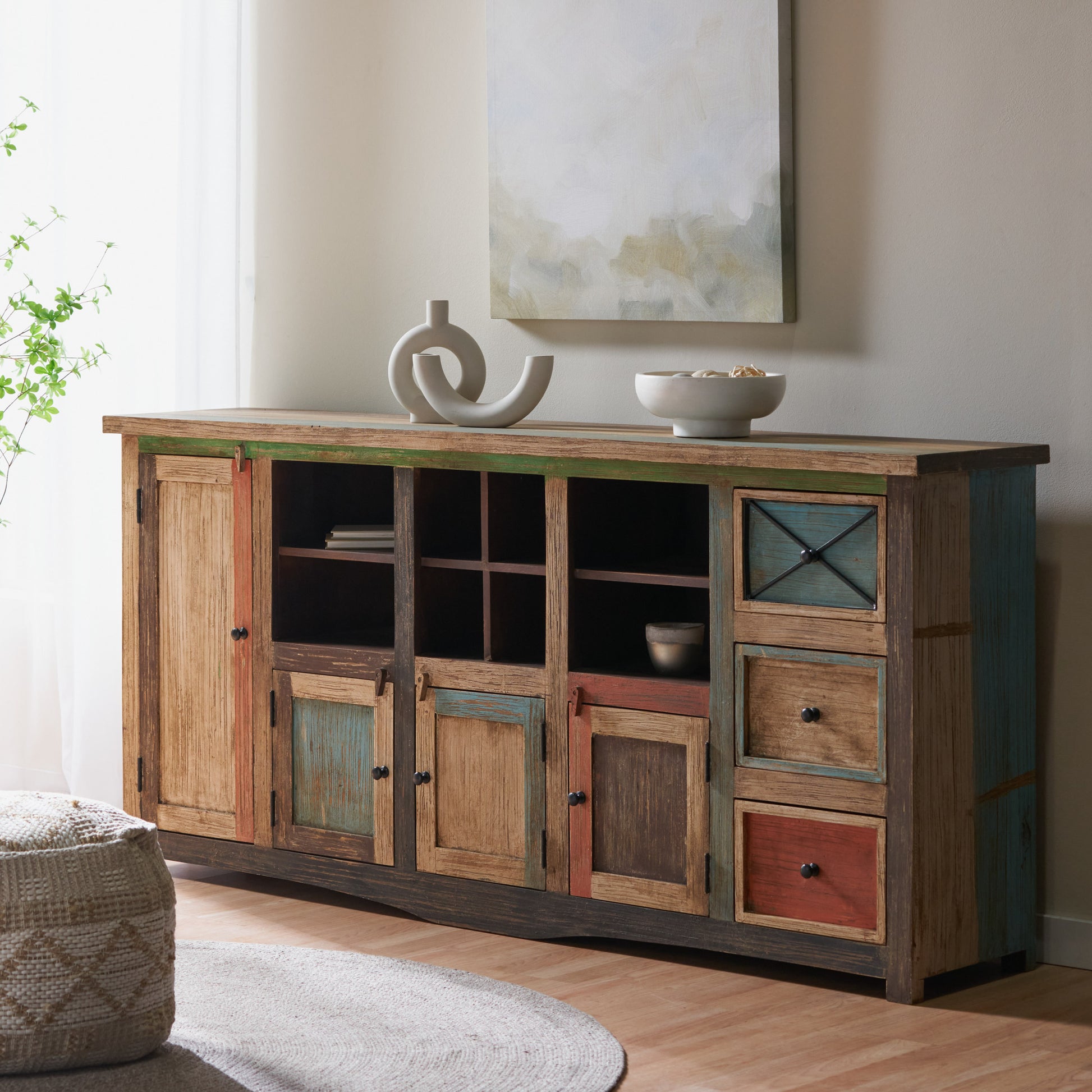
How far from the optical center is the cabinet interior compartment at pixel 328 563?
377 centimetres

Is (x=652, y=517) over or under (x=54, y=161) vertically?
under

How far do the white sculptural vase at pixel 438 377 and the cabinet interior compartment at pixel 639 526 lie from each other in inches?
10.3

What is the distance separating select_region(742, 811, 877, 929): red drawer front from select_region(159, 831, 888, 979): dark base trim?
0.16 ft

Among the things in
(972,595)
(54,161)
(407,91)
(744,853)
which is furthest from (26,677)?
(972,595)

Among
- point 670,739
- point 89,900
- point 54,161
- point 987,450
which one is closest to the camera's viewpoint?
point 89,900

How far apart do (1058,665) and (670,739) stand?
75 centimetres

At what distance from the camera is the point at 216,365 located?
4473 mm

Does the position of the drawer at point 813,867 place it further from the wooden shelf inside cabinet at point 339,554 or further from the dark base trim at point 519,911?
the wooden shelf inside cabinet at point 339,554

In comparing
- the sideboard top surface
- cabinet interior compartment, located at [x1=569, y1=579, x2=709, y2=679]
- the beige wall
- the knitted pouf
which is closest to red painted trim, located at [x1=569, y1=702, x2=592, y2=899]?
cabinet interior compartment, located at [x1=569, y1=579, x2=709, y2=679]

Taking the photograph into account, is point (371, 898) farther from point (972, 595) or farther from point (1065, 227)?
point (1065, 227)

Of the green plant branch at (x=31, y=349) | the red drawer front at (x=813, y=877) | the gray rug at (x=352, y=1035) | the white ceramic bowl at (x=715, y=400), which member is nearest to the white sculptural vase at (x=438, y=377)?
the white ceramic bowl at (x=715, y=400)

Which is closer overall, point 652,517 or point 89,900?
point 89,900

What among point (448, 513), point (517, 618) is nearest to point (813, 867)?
point (517, 618)

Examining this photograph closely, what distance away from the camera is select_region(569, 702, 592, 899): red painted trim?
339 centimetres
